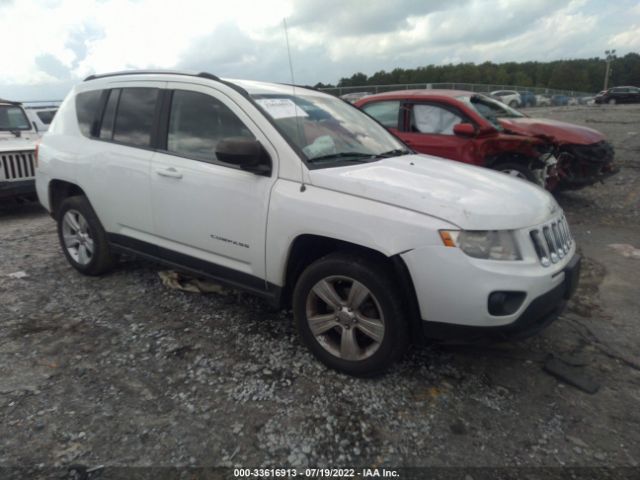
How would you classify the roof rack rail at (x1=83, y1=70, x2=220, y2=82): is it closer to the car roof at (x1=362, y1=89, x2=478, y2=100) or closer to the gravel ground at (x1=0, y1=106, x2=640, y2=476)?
the gravel ground at (x1=0, y1=106, x2=640, y2=476)

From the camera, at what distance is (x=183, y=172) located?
330cm

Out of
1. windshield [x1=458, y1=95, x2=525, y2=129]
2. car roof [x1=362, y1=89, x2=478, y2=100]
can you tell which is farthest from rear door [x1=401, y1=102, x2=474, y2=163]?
windshield [x1=458, y1=95, x2=525, y2=129]

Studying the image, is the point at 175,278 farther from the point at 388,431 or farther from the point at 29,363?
the point at 388,431

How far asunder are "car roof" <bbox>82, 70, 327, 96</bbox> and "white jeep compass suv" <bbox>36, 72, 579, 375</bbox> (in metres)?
0.02

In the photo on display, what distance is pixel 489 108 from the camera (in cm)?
673

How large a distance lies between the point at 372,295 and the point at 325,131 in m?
1.27

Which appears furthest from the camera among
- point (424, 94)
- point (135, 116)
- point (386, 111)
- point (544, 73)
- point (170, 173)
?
point (544, 73)

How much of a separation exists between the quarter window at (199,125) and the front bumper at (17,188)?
469 centimetres

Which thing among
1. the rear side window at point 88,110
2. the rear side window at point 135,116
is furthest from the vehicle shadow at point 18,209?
the rear side window at point 135,116

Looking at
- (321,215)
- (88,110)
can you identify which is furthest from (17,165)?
(321,215)

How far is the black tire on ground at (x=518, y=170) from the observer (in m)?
6.07

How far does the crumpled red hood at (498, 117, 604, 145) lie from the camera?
6.50m

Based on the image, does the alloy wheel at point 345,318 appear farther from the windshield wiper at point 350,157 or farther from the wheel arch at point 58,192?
the wheel arch at point 58,192

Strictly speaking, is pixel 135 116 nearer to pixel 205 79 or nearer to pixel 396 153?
pixel 205 79
